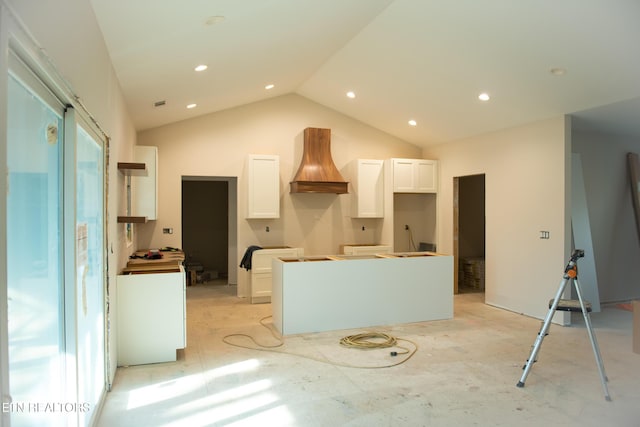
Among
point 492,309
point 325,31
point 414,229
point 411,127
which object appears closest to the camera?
point 325,31

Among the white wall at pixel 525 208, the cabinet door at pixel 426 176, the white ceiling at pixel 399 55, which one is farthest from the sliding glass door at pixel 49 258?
the cabinet door at pixel 426 176

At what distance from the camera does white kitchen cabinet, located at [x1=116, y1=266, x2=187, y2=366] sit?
3.81m

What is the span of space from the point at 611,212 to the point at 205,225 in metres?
7.84

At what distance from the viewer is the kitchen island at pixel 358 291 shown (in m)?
4.87

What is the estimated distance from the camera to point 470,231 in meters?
8.38

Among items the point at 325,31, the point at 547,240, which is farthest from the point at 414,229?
the point at 325,31

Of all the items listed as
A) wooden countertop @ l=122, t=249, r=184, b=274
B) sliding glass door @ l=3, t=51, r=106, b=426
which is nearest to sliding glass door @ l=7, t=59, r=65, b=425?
sliding glass door @ l=3, t=51, r=106, b=426

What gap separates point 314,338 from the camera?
4695 millimetres

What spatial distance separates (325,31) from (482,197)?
217 inches

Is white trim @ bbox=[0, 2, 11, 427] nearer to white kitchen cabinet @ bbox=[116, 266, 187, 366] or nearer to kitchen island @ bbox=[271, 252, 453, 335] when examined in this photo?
white kitchen cabinet @ bbox=[116, 266, 187, 366]

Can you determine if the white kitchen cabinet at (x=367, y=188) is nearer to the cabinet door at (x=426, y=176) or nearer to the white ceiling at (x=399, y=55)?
the cabinet door at (x=426, y=176)

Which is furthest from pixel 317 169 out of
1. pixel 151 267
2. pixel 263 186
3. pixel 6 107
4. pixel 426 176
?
pixel 6 107

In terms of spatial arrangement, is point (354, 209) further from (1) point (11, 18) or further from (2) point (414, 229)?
(1) point (11, 18)

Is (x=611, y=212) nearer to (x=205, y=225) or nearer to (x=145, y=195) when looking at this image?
(x=145, y=195)
